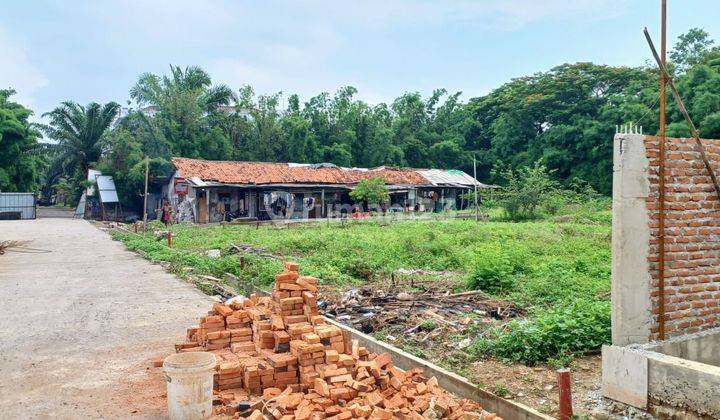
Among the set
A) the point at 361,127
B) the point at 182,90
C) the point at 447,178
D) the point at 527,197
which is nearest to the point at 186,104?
the point at 182,90

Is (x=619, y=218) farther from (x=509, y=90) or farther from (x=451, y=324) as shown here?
(x=509, y=90)

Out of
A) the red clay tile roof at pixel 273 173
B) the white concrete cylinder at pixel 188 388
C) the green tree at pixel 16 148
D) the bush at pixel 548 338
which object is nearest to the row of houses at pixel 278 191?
the red clay tile roof at pixel 273 173

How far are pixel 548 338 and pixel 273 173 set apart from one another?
89.3ft

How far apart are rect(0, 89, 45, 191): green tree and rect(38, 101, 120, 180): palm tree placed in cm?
175

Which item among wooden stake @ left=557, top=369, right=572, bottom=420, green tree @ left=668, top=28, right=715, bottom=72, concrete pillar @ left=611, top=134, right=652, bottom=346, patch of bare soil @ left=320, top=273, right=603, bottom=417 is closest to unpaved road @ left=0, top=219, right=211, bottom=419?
patch of bare soil @ left=320, top=273, right=603, bottom=417

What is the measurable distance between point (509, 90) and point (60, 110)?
37792 mm

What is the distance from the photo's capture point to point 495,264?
958cm

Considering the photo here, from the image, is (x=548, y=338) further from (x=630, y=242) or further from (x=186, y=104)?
(x=186, y=104)

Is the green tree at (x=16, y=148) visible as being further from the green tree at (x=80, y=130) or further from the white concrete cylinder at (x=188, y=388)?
the white concrete cylinder at (x=188, y=388)

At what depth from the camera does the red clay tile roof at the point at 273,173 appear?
2903 cm

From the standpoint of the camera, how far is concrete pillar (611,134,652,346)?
4449 millimetres

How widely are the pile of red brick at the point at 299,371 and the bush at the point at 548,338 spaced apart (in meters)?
1.33

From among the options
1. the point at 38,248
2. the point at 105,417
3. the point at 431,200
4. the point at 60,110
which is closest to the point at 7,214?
the point at 60,110

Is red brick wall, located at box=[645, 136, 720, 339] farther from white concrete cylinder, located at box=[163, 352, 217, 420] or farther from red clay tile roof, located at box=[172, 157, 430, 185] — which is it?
red clay tile roof, located at box=[172, 157, 430, 185]
